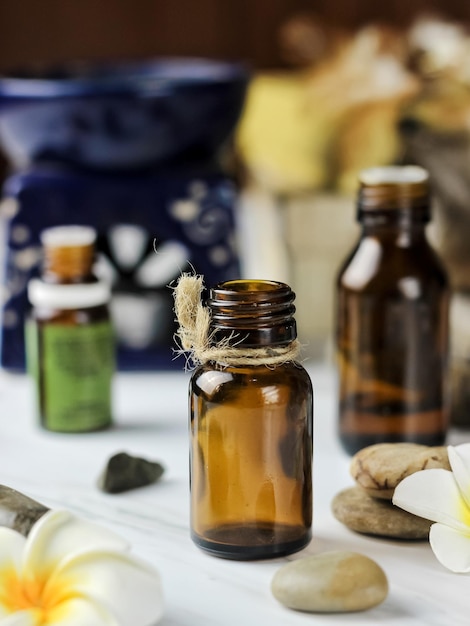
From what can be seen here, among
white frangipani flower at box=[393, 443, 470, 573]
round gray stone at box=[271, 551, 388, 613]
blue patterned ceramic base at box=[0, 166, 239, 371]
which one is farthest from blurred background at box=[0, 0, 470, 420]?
round gray stone at box=[271, 551, 388, 613]

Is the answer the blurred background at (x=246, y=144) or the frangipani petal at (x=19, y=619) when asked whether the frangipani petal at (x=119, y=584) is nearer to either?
the frangipani petal at (x=19, y=619)

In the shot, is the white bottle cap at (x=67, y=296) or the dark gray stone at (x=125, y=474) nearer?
the dark gray stone at (x=125, y=474)

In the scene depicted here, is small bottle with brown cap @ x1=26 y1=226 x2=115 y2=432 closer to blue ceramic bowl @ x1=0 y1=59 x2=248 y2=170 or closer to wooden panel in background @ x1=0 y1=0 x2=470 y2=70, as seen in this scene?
blue ceramic bowl @ x1=0 y1=59 x2=248 y2=170

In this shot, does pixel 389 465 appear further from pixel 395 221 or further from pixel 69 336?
pixel 69 336

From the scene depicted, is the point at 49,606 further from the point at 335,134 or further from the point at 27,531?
the point at 335,134

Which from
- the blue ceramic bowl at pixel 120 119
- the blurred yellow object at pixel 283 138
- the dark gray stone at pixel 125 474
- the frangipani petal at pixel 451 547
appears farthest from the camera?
the blurred yellow object at pixel 283 138

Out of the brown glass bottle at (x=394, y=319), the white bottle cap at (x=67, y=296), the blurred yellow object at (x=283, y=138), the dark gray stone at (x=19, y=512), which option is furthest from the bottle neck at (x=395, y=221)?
the blurred yellow object at (x=283, y=138)

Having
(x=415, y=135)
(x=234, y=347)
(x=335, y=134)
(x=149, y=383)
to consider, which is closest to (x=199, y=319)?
(x=234, y=347)
